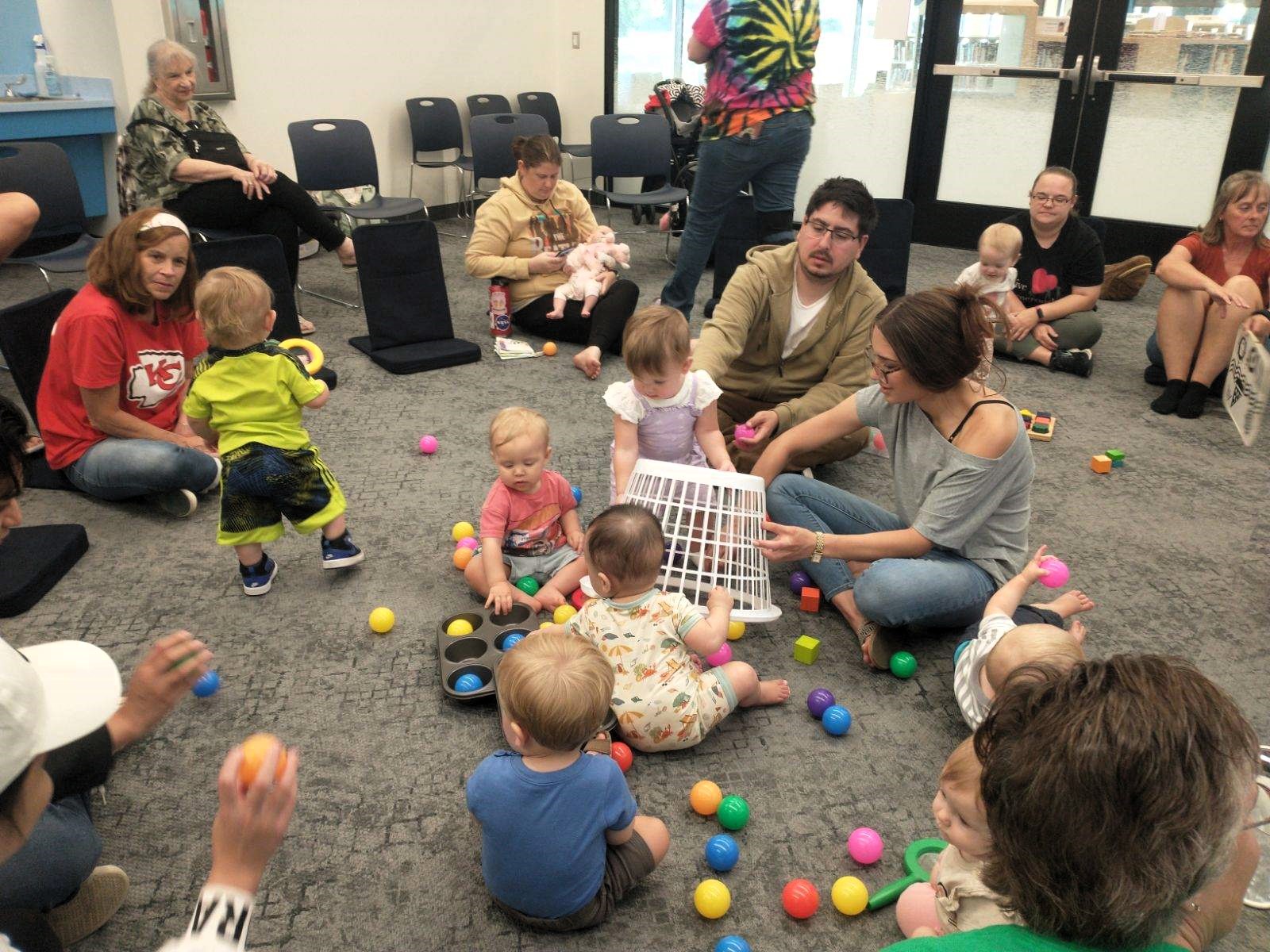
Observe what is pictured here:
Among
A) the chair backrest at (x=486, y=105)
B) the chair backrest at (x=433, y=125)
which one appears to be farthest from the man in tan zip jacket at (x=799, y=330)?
the chair backrest at (x=486, y=105)

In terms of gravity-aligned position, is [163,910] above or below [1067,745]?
below

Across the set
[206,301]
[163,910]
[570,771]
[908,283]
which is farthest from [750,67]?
[163,910]

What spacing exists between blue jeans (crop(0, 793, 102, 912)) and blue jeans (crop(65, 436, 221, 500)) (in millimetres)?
1455

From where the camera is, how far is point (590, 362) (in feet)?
13.5

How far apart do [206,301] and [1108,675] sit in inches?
83.5

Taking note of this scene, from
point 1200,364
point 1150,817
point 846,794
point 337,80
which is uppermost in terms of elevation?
point 337,80

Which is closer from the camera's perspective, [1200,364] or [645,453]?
[645,453]

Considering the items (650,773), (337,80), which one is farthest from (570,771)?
(337,80)

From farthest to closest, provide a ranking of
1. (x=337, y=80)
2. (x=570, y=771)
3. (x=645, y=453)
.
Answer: (x=337, y=80), (x=645, y=453), (x=570, y=771)

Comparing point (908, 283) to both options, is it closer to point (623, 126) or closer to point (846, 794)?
point (623, 126)

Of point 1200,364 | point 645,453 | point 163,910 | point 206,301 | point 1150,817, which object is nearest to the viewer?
point 1150,817

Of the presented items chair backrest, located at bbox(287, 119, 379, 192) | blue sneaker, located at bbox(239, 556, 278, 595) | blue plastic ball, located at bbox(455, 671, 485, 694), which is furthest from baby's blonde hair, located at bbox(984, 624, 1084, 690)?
chair backrest, located at bbox(287, 119, 379, 192)

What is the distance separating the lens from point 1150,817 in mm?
792

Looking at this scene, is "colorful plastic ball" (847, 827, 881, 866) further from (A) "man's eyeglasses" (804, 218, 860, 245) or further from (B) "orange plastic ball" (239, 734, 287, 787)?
(A) "man's eyeglasses" (804, 218, 860, 245)
